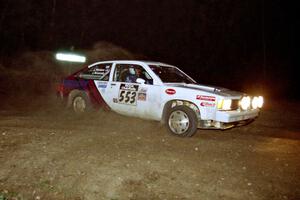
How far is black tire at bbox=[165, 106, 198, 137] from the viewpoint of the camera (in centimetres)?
725

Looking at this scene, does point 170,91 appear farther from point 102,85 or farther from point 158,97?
point 102,85

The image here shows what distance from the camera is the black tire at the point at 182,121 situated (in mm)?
7246

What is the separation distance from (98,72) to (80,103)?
1001 millimetres

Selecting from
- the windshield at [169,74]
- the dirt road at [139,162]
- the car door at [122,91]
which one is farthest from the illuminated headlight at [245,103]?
the car door at [122,91]

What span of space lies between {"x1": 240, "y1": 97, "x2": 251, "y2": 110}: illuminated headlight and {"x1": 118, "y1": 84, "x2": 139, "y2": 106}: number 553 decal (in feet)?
7.77

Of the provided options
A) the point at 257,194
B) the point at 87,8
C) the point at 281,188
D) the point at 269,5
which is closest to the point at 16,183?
the point at 257,194

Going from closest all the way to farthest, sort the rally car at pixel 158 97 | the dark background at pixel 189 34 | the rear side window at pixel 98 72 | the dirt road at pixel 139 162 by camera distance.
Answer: the dirt road at pixel 139 162 < the rally car at pixel 158 97 < the rear side window at pixel 98 72 < the dark background at pixel 189 34

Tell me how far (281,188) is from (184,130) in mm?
2785

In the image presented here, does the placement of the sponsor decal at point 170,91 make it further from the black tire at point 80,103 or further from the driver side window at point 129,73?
the black tire at point 80,103

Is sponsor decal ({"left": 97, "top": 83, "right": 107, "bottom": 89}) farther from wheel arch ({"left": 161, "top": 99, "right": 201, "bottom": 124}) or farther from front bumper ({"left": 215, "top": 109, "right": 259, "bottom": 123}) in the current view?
front bumper ({"left": 215, "top": 109, "right": 259, "bottom": 123})

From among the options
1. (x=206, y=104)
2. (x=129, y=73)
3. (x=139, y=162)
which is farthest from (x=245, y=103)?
(x=139, y=162)

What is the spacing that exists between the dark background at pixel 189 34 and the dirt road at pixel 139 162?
15747 mm

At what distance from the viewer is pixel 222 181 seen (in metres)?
5.06

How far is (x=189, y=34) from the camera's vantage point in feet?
90.4
